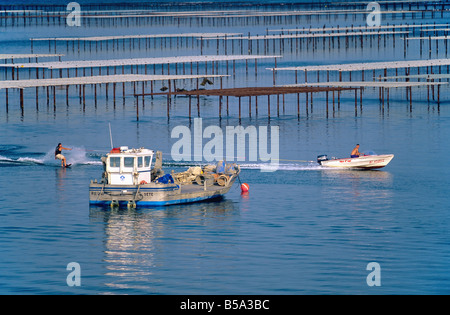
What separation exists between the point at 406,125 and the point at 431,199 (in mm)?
42397

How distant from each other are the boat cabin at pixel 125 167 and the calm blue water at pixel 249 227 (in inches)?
86.4

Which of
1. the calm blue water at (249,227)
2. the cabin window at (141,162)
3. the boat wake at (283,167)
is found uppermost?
the cabin window at (141,162)

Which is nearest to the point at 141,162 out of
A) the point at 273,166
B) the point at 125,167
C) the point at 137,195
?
the point at 125,167

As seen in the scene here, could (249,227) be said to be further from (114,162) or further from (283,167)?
(283,167)

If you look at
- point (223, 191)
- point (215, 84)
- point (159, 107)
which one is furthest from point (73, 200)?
point (215, 84)

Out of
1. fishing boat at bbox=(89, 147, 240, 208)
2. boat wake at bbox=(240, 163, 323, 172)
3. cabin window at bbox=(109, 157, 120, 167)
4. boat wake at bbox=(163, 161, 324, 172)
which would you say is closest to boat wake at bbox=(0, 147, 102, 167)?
boat wake at bbox=(163, 161, 324, 172)

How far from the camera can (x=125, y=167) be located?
64.5 meters

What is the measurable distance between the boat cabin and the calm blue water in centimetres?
219

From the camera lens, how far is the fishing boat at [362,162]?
80000mm

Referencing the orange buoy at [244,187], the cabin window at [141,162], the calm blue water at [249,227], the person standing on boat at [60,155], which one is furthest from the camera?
the person standing on boat at [60,155]

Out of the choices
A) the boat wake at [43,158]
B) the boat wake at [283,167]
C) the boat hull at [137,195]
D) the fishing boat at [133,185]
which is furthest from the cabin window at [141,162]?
the boat wake at [43,158]

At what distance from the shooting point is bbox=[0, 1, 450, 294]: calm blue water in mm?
47531

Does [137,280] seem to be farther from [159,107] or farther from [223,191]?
[159,107]

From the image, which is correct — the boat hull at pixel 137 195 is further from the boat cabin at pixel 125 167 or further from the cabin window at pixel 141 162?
the cabin window at pixel 141 162
